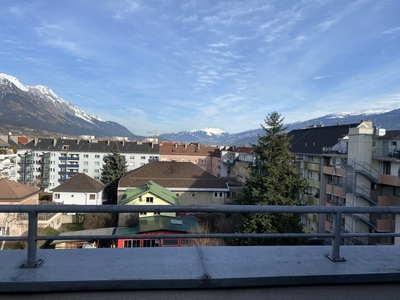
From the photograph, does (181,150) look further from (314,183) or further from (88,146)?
(314,183)

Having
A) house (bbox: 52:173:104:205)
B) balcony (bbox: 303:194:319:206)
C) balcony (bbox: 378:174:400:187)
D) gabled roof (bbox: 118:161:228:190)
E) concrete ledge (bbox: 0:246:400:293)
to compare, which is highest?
concrete ledge (bbox: 0:246:400:293)

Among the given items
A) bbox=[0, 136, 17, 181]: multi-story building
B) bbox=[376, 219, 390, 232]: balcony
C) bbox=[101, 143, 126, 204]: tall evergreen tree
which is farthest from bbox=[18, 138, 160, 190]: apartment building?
bbox=[376, 219, 390, 232]: balcony

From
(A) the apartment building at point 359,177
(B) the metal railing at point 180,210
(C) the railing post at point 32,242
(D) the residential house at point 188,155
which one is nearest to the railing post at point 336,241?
(B) the metal railing at point 180,210

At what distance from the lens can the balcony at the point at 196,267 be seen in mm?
1989

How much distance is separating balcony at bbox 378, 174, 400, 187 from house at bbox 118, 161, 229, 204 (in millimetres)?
18933

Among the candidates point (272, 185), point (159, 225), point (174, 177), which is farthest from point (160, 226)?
point (174, 177)

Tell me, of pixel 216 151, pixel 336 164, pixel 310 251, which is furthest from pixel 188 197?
pixel 216 151

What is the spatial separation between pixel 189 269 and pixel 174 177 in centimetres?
3927

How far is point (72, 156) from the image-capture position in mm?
68750

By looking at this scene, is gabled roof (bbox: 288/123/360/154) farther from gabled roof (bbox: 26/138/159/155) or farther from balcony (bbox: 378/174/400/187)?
gabled roof (bbox: 26/138/159/155)

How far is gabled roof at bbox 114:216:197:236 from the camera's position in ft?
65.2

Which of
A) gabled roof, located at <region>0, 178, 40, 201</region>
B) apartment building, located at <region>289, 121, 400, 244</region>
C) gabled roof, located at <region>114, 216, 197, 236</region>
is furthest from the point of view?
gabled roof, located at <region>0, 178, 40, 201</region>

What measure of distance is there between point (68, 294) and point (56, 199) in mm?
40997

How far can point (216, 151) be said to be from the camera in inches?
3137
